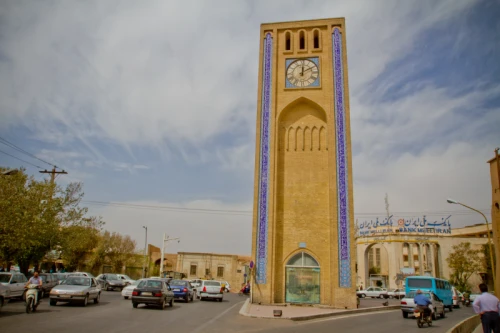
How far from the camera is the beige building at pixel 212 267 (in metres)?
54.4

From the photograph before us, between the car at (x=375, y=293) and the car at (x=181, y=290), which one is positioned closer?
the car at (x=181, y=290)

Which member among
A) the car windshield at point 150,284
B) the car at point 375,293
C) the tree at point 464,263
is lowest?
the car at point 375,293

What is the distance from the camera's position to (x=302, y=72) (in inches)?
1013

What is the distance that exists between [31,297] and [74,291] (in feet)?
8.23

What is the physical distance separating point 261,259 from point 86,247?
2649 cm

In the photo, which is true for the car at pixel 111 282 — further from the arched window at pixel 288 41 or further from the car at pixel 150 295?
the arched window at pixel 288 41

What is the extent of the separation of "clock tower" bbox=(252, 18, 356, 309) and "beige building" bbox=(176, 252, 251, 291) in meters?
33.1

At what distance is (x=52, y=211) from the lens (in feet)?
86.1

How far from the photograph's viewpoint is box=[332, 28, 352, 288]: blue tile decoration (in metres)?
21.4

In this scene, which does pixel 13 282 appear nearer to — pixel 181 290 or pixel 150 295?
pixel 150 295

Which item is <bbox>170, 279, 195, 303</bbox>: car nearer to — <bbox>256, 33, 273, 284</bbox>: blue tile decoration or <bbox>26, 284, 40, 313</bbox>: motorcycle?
<bbox>256, 33, 273, 284</bbox>: blue tile decoration

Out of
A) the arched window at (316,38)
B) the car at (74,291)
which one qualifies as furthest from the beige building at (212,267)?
the car at (74,291)

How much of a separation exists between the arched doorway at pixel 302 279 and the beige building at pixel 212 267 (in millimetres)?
32977

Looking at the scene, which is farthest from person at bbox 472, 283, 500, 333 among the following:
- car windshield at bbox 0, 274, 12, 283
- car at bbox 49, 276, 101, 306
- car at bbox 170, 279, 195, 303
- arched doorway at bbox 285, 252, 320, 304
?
car windshield at bbox 0, 274, 12, 283
